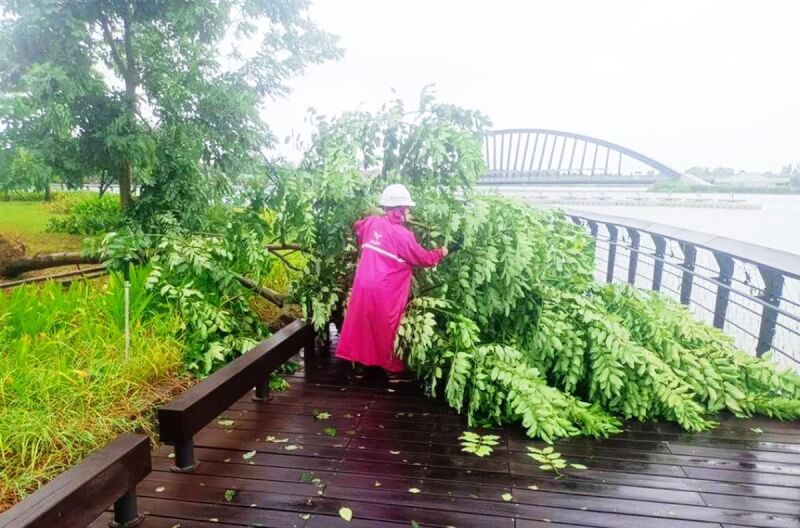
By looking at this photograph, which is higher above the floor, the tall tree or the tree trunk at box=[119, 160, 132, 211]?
the tall tree

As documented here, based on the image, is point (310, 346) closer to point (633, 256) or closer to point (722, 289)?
point (722, 289)

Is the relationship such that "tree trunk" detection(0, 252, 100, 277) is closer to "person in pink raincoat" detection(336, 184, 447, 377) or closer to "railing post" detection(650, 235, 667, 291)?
"person in pink raincoat" detection(336, 184, 447, 377)

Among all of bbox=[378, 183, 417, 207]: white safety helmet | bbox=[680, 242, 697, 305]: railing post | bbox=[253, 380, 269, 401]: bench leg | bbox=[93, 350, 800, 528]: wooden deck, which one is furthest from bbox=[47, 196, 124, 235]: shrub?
bbox=[680, 242, 697, 305]: railing post

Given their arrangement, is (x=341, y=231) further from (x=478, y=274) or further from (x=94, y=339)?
(x=94, y=339)

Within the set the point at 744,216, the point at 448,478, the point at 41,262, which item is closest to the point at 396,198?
the point at 448,478

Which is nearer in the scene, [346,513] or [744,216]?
[346,513]

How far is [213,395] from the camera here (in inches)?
83.7

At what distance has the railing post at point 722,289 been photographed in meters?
3.13

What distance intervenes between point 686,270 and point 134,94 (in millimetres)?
5105

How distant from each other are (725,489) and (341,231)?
232 cm

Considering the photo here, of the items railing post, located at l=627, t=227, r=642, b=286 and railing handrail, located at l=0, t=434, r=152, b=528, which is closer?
railing handrail, located at l=0, t=434, r=152, b=528

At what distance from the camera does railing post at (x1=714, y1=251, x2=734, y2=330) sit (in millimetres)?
3133

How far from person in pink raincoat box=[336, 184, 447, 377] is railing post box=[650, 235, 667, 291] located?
2.36 m

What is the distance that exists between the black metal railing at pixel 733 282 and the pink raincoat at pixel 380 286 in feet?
5.60
